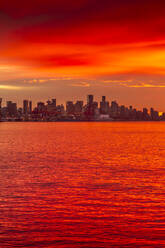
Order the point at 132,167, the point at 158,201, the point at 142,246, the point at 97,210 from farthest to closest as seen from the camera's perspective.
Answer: the point at 132,167
the point at 158,201
the point at 97,210
the point at 142,246

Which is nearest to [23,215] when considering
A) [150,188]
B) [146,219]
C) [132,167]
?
[146,219]

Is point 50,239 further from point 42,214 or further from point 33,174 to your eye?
point 33,174

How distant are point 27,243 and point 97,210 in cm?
928

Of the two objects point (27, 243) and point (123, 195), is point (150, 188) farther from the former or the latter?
point (27, 243)

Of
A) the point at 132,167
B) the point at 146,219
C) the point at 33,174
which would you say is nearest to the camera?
the point at 146,219

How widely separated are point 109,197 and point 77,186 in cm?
675

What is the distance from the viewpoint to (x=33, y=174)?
5225 centimetres

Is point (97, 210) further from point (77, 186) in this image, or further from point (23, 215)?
point (77, 186)

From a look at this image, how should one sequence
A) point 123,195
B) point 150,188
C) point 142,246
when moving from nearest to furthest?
1. point 142,246
2. point 123,195
3. point 150,188

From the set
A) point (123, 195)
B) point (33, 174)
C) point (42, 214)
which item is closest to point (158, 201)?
point (123, 195)

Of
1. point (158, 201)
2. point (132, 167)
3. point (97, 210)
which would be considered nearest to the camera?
point (97, 210)

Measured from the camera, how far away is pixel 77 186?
42.2m

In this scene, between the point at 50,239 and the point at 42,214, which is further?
the point at 42,214

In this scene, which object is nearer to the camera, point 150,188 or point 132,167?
point 150,188
